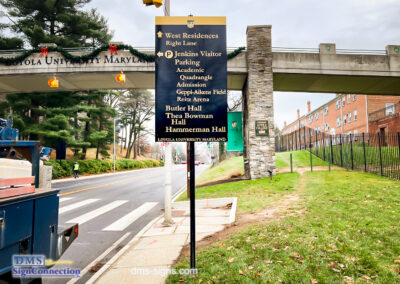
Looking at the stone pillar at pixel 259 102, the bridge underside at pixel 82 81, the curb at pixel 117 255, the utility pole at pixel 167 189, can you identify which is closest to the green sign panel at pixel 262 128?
the stone pillar at pixel 259 102

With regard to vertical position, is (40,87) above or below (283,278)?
above

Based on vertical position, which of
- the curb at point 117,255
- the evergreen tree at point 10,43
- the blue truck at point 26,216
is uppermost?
the evergreen tree at point 10,43

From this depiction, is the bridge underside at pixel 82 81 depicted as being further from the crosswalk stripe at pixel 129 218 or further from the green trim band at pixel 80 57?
→ the crosswalk stripe at pixel 129 218

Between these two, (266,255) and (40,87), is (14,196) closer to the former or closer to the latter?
(266,255)

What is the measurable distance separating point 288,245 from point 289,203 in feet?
14.0

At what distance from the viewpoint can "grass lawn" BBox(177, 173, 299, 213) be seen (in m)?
9.01

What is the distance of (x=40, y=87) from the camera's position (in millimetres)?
19406

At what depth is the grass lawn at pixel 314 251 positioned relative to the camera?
3.58 meters

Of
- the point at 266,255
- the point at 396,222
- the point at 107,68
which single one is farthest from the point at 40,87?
the point at 396,222

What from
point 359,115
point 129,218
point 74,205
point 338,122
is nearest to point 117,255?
point 129,218

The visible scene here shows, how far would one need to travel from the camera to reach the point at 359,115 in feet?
119

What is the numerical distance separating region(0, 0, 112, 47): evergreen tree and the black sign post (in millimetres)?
24935

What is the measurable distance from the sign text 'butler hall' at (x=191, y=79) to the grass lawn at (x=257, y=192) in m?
5.19

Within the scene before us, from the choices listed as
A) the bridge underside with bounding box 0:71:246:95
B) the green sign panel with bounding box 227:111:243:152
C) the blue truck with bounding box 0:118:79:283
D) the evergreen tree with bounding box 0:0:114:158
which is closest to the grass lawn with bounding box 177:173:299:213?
the green sign panel with bounding box 227:111:243:152
